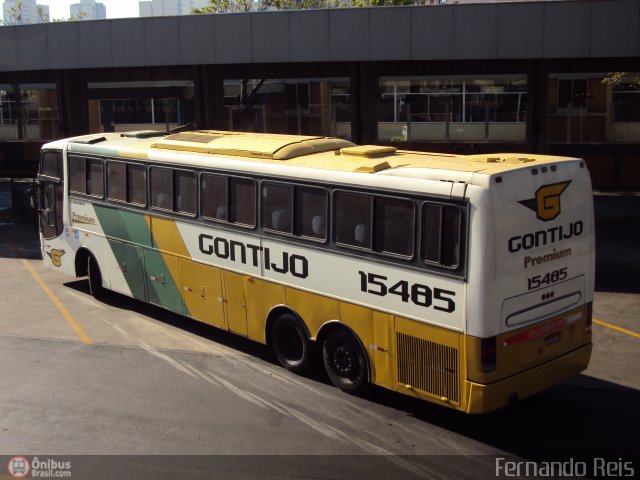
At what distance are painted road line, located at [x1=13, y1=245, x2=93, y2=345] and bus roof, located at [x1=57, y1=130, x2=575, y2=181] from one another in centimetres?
294

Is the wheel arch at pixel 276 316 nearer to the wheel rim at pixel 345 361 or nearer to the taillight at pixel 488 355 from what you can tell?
the wheel rim at pixel 345 361

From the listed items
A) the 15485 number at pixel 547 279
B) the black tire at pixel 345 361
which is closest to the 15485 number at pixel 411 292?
the black tire at pixel 345 361

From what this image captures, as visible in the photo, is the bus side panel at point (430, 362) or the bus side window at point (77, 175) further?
the bus side window at point (77, 175)

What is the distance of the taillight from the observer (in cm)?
864

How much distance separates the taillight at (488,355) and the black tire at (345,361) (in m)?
1.84

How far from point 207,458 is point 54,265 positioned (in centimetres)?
908

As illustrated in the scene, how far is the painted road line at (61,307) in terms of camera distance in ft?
44.0

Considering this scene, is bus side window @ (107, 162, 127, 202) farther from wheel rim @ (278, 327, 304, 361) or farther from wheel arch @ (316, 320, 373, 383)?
wheel arch @ (316, 320, 373, 383)

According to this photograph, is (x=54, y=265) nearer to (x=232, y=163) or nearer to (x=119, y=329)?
(x=119, y=329)

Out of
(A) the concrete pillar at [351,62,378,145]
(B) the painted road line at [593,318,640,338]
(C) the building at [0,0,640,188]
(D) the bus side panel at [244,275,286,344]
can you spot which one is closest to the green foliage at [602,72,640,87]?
(C) the building at [0,0,640,188]

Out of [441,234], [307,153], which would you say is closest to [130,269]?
[307,153]

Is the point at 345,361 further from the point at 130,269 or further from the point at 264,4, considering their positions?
the point at 264,4

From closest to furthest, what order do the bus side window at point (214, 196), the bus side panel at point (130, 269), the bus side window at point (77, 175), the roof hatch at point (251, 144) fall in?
the roof hatch at point (251, 144) → the bus side window at point (214, 196) → the bus side panel at point (130, 269) → the bus side window at point (77, 175)

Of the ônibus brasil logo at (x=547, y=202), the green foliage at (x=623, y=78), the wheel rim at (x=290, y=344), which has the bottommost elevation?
the wheel rim at (x=290, y=344)
